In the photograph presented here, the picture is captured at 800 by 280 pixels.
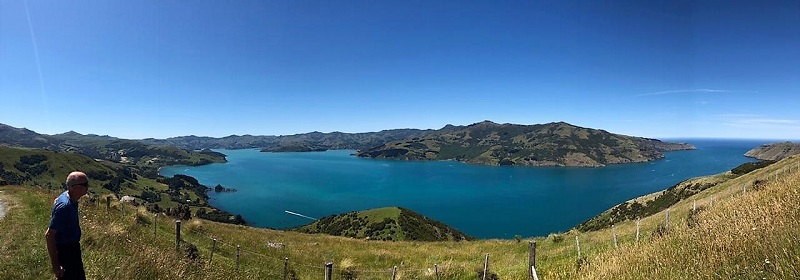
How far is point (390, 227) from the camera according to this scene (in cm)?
10406

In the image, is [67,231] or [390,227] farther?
[390,227]

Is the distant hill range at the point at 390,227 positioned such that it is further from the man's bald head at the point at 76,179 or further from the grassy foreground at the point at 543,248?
the man's bald head at the point at 76,179

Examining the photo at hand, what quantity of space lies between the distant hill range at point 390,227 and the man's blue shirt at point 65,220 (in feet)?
297

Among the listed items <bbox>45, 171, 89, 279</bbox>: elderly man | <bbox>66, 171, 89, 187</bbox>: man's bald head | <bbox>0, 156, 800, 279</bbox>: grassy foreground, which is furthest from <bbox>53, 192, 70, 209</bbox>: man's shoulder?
<bbox>0, 156, 800, 279</bbox>: grassy foreground

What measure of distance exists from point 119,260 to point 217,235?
666 inches

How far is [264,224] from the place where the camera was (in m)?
150

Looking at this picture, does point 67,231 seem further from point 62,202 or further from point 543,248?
point 543,248

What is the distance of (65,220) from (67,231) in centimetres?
21

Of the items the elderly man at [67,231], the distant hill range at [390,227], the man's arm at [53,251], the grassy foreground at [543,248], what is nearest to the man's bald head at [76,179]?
the elderly man at [67,231]

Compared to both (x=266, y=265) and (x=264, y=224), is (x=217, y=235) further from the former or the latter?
(x=264, y=224)

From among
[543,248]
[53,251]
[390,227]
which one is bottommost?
[390,227]

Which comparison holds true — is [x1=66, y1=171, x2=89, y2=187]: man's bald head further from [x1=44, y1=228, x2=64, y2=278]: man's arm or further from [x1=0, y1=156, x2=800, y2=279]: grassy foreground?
[x1=0, y1=156, x2=800, y2=279]: grassy foreground

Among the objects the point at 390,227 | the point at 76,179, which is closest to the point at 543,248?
the point at 76,179

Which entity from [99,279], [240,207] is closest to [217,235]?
[99,279]
